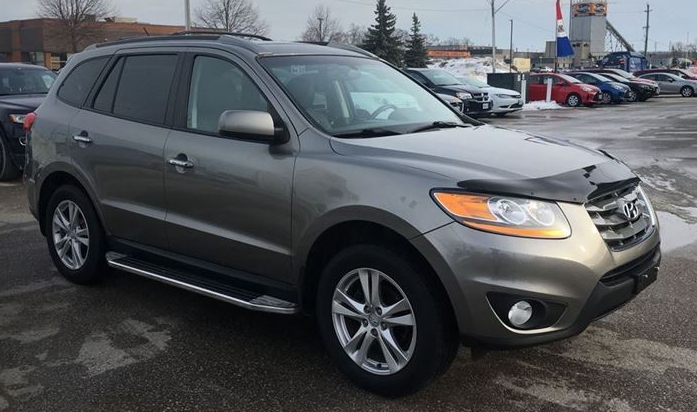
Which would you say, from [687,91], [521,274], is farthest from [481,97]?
[687,91]

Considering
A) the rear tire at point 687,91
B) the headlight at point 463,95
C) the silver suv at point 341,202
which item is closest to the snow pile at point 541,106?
the headlight at point 463,95

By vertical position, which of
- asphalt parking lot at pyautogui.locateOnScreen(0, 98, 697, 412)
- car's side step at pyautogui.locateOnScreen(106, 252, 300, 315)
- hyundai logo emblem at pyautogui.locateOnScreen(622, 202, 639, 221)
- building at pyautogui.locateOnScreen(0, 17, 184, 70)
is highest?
building at pyautogui.locateOnScreen(0, 17, 184, 70)

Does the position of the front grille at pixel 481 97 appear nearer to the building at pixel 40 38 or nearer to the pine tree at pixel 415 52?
the pine tree at pixel 415 52

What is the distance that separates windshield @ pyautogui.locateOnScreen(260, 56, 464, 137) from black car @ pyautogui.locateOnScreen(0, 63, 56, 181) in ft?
21.8

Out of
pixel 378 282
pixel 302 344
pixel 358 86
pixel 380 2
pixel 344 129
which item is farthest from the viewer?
pixel 380 2

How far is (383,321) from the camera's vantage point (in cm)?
331

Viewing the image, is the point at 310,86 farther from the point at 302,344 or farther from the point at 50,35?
the point at 50,35

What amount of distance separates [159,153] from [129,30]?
67.1 meters

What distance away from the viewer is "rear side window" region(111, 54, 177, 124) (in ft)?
14.4

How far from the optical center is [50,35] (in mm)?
61938

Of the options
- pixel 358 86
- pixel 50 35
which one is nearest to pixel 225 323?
pixel 358 86

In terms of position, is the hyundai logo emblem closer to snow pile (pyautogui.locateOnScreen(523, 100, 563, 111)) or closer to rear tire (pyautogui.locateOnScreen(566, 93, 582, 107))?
snow pile (pyautogui.locateOnScreen(523, 100, 563, 111))

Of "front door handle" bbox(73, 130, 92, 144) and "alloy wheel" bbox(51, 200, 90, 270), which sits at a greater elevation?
"front door handle" bbox(73, 130, 92, 144)

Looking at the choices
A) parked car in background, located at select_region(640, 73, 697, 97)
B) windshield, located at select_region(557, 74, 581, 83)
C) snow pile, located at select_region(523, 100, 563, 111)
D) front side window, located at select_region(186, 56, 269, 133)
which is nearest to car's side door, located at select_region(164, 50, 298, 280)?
front side window, located at select_region(186, 56, 269, 133)
